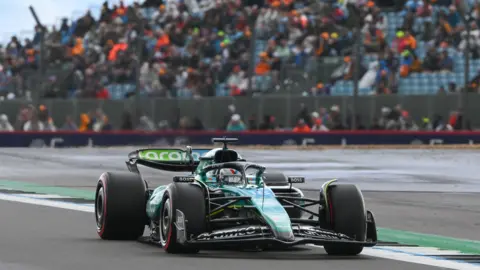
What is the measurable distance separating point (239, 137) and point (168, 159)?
26.2 metres

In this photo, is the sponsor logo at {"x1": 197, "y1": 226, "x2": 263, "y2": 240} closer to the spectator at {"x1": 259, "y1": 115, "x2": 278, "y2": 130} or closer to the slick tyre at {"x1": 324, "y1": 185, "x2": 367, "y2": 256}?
the slick tyre at {"x1": 324, "y1": 185, "x2": 367, "y2": 256}

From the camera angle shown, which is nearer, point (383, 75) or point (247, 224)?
point (247, 224)

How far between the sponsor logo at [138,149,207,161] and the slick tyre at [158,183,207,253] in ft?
8.01

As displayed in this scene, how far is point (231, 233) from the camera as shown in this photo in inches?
389

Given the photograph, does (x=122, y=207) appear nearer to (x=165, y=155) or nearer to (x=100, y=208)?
(x=100, y=208)

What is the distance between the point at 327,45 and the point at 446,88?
13.4 ft

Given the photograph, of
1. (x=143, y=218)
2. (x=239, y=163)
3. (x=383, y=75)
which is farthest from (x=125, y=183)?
(x=383, y=75)

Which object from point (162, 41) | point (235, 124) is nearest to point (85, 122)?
point (162, 41)

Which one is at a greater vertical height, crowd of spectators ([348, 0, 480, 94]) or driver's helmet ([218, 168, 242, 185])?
crowd of spectators ([348, 0, 480, 94])

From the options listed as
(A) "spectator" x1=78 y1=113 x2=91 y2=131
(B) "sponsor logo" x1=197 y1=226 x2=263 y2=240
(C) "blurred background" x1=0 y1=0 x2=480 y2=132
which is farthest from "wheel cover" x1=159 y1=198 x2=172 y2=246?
(A) "spectator" x1=78 y1=113 x2=91 y2=131

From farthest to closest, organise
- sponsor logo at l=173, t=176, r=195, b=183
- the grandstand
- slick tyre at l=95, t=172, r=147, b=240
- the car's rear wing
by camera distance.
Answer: the grandstand → the car's rear wing → slick tyre at l=95, t=172, r=147, b=240 → sponsor logo at l=173, t=176, r=195, b=183

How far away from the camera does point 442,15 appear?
122 feet

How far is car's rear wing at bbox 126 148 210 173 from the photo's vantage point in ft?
41.4

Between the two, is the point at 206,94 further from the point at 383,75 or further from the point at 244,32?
the point at 383,75
